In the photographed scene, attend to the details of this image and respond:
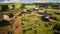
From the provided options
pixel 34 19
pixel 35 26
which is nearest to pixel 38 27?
pixel 35 26

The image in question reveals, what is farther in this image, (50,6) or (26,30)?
(50,6)

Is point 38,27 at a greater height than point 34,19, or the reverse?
point 34,19

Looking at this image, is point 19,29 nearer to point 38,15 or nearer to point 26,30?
point 26,30

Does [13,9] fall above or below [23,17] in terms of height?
above

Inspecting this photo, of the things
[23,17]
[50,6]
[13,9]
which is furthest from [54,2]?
[13,9]

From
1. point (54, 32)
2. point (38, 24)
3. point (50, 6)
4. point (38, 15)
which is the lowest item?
point (54, 32)

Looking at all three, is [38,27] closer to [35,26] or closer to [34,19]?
[35,26]

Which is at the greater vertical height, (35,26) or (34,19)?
(34,19)
